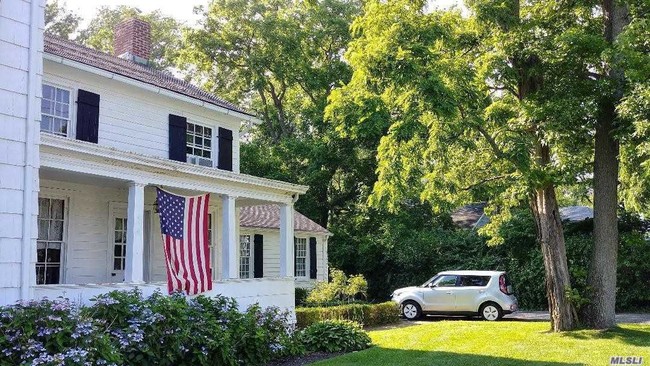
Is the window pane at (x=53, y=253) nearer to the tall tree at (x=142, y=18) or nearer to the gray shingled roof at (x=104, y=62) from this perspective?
the gray shingled roof at (x=104, y=62)

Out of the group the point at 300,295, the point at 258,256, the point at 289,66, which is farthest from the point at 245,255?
the point at 289,66

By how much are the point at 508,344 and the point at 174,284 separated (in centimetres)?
718

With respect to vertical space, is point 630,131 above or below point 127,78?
below

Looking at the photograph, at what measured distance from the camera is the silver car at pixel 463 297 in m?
19.2

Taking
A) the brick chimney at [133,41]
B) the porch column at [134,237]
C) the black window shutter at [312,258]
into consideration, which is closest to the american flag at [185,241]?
the porch column at [134,237]

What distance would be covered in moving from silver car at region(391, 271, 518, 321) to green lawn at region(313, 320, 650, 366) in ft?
12.2

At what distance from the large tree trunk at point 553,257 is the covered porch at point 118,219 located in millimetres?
6472

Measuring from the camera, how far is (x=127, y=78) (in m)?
14.5

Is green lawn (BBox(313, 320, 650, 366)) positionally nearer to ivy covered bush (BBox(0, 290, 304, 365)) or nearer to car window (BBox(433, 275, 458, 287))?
ivy covered bush (BBox(0, 290, 304, 365))

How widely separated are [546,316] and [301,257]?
415 inches

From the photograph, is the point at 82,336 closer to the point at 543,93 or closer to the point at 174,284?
the point at 174,284

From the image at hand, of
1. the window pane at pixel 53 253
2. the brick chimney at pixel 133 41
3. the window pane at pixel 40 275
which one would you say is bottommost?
the window pane at pixel 40 275

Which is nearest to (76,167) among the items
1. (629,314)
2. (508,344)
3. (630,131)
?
(508,344)

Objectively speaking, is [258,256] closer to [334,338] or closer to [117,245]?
[117,245]
